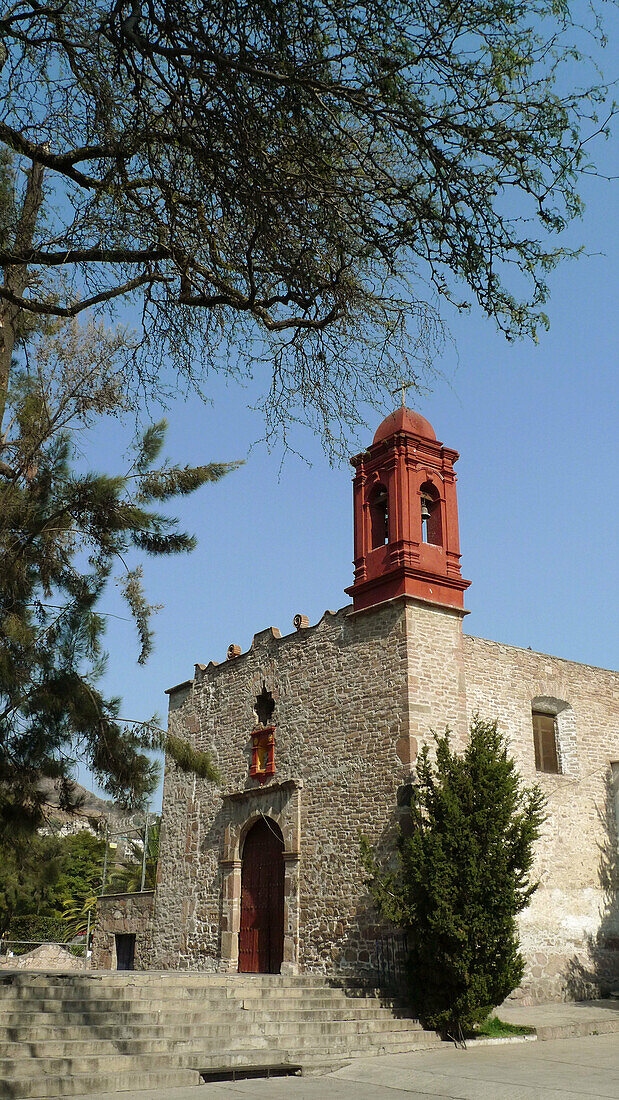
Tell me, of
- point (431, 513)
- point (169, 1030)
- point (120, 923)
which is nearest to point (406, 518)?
point (431, 513)

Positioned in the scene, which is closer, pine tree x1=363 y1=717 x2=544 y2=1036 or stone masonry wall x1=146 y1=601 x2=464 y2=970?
pine tree x1=363 y1=717 x2=544 y2=1036

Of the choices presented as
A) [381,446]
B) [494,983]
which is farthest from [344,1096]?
[381,446]

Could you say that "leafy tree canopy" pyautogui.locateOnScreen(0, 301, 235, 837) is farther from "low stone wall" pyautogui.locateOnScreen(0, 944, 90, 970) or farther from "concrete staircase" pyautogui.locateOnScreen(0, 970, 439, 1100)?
"low stone wall" pyautogui.locateOnScreen(0, 944, 90, 970)

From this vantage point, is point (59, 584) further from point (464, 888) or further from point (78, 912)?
point (78, 912)

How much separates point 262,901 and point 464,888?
5.76 m

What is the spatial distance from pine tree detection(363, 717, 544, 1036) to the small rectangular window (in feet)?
11.4

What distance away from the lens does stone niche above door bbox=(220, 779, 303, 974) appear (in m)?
14.4

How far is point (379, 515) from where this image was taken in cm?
1545

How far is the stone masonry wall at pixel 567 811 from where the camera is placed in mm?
13547

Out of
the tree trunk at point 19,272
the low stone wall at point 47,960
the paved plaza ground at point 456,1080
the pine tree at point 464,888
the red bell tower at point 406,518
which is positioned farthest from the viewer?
the low stone wall at point 47,960

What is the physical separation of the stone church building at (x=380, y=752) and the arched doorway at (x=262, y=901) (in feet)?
0.11

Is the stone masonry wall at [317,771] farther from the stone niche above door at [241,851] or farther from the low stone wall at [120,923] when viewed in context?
the low stone wall at [120,923]

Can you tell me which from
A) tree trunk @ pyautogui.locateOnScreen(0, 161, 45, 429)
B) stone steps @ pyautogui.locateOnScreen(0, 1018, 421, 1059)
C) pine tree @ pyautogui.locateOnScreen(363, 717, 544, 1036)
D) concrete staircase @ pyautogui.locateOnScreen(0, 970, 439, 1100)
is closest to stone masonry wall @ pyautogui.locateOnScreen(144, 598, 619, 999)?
pine tree @ pyautogui.locateOnScreen(363, 717, 544, 1036)

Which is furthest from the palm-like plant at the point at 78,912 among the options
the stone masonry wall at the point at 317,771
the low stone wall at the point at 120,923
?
the stone masonry wall at the point at 317,771
